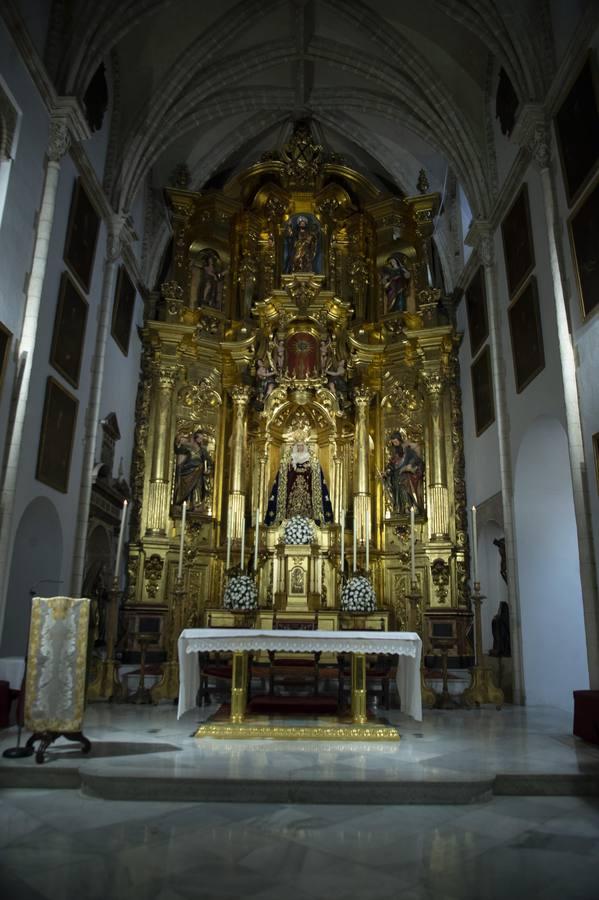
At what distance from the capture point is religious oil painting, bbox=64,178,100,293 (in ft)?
36.8

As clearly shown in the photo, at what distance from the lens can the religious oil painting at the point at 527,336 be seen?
10.6 m

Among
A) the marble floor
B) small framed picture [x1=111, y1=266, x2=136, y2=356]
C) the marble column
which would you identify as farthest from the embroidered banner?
small framed picture [x1=111, y1=266, x2=136, y2=356]

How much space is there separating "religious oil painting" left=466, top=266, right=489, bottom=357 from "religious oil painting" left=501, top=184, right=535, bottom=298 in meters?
1.55

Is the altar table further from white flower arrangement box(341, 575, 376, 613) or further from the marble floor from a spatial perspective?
white flower arrangement box(341, 575, 376, 613)

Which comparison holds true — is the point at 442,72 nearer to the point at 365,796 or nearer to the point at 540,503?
the point at 540,503

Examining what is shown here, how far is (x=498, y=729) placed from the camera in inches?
319

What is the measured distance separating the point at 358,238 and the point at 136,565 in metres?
10.1

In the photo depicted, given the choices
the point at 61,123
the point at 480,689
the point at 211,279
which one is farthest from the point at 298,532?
the point at 61,123

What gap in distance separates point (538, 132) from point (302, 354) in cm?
752

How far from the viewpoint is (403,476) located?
15234mm

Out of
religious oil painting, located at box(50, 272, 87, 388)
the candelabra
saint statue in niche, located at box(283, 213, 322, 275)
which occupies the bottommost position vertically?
the candelabra

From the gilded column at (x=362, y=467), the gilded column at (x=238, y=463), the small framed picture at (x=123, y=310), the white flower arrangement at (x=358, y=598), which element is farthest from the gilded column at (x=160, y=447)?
the white flower arrangement at (x=358, y=598)

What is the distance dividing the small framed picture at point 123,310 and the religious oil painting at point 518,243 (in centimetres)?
786

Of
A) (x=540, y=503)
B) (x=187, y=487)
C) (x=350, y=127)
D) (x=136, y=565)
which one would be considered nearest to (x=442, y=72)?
(x=350, y=127)
